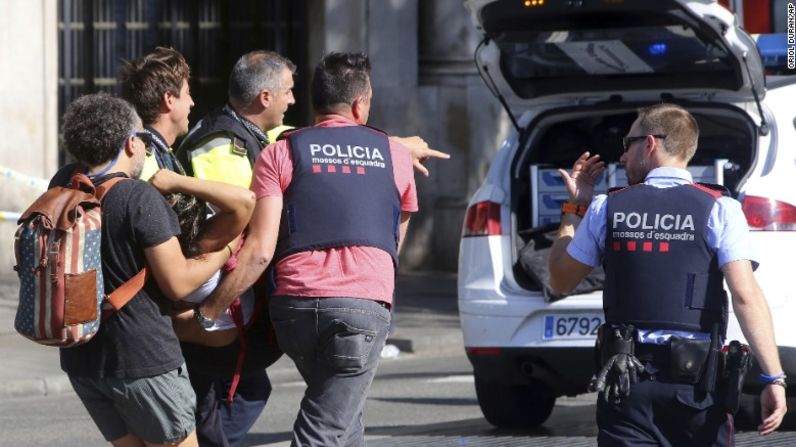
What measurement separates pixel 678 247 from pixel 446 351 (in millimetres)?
8934

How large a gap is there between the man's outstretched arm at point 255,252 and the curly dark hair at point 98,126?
56 centimetres

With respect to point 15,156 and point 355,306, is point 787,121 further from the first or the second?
point 15,156

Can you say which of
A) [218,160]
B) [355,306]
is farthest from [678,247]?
[218,160]

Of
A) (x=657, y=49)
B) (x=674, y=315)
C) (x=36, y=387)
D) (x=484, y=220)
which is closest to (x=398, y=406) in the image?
(x=484, y=220)

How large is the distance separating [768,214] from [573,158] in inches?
52.0

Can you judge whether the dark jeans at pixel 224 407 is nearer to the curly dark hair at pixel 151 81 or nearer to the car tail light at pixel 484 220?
the curly dark hair at pixel 151 81

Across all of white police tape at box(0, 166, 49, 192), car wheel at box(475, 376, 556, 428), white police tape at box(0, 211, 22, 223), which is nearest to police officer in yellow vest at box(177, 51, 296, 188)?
car wheel at box(475, 376, 556, 428)

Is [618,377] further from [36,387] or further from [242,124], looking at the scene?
[36,387]

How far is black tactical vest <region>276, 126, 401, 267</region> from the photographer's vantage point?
5.18 metres

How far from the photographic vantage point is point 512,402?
842 centimetres

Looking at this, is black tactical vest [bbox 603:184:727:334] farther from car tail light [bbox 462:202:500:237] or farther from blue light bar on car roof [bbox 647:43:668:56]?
car tail light [bbox 462:202:500:237]

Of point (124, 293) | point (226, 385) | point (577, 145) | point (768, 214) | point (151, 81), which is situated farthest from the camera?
point (577, 145)

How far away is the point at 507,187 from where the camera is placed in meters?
8.38

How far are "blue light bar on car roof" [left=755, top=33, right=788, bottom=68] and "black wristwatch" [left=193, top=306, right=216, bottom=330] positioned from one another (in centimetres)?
385
